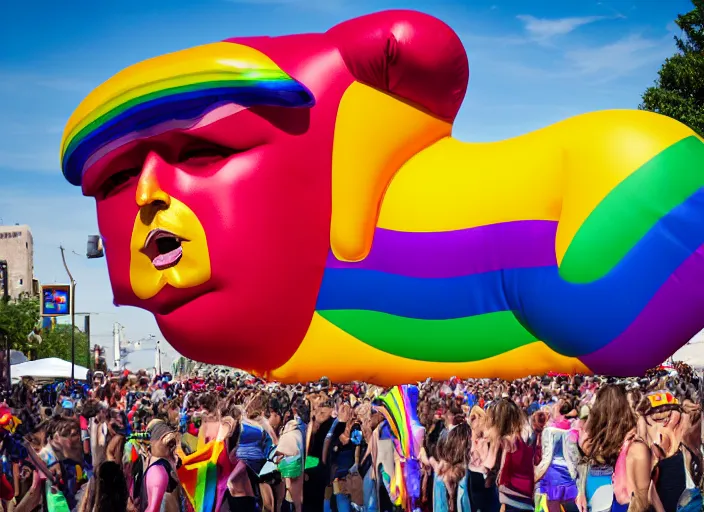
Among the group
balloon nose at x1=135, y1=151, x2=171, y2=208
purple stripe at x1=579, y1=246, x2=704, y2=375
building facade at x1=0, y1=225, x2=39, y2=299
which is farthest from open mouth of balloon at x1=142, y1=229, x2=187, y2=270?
building facade at x1=0, y1=225, x2=39, y2=299

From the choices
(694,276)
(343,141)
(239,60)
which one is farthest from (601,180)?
(239,60)

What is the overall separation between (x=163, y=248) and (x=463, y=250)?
220 cm

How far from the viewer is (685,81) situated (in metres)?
19.7

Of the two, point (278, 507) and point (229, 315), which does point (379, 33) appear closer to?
point (229, 315)

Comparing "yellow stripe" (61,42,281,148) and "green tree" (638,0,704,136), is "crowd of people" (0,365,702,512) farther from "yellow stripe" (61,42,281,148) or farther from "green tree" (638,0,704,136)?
"green tree" (638,0,704,136)

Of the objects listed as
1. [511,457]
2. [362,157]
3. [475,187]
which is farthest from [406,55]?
[511,457]

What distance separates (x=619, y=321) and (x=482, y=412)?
4.95 ft

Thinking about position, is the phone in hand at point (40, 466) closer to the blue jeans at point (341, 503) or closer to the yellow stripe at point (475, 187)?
the blue jeans at point (341, 503)

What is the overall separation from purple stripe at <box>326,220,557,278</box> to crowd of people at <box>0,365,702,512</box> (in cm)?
100

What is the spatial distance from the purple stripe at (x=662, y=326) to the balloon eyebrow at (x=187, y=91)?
2739 mm

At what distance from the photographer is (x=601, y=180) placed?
23.1 feet

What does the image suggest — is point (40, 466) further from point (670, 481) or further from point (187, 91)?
point (670, 481)

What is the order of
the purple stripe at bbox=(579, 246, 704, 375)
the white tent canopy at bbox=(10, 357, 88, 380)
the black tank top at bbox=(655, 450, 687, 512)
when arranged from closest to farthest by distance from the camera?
the black tank top at bbox=(655, 450, 687, 512) → the purple stripe at bbox=(579, 246, 704, 375) → the white tent canopy at bbox=(10, 357, 88, 380)

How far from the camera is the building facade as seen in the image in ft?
296
